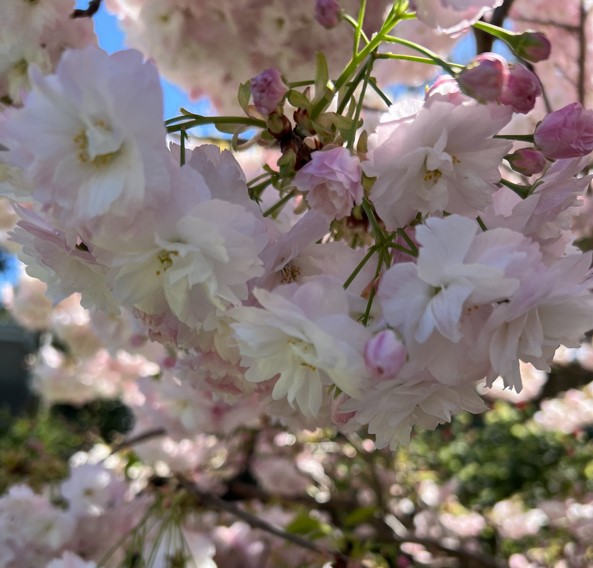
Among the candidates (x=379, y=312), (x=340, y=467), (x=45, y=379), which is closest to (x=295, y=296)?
(x=379, y=312)

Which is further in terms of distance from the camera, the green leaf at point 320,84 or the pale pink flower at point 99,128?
the green leaf at point 320,84

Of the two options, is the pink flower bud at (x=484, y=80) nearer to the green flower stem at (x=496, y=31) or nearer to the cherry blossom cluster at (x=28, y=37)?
the green flower stem at (x=496, y=31)

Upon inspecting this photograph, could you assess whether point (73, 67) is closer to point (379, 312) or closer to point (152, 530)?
point (379, 312)

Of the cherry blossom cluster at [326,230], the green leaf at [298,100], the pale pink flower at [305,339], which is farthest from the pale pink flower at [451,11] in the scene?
the pale pink flower at [305,339]

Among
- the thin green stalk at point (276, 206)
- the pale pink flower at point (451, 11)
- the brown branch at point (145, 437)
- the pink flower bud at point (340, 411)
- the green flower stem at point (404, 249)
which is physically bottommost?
the brown branch at point (145, 437)

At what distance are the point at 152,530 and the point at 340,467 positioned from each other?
189 centimetres

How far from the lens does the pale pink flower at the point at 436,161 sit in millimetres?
438

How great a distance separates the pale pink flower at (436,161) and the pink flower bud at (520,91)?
0.01 meters

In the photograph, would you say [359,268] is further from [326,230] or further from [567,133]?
[567,133]

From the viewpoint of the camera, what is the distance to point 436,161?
17.1 inches

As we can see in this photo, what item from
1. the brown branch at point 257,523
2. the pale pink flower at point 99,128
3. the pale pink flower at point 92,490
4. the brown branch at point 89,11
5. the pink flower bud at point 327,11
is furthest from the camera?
the pale pink flower at point 92,490

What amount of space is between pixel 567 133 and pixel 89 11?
0.54 m

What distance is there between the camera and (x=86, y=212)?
369mm

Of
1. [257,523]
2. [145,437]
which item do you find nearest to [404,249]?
[257,523]
